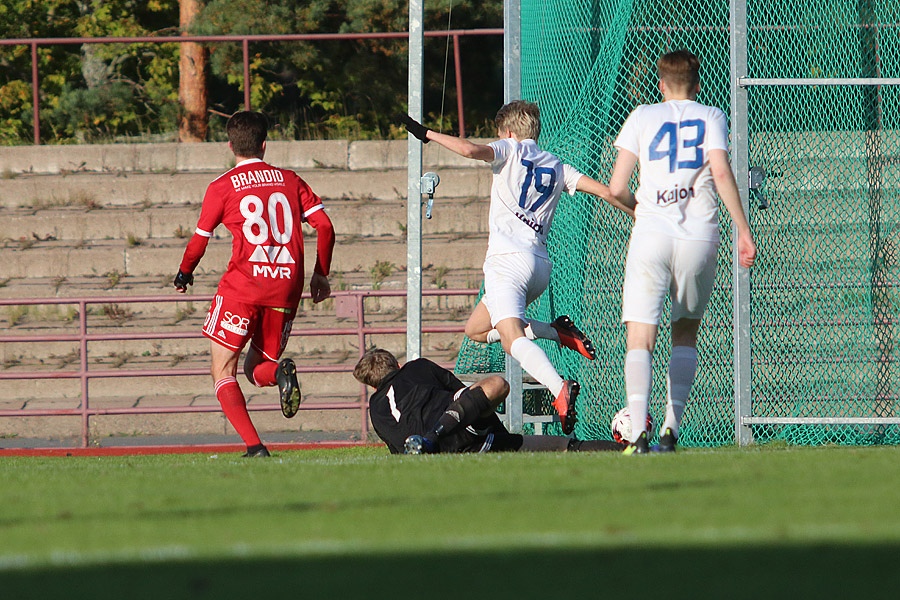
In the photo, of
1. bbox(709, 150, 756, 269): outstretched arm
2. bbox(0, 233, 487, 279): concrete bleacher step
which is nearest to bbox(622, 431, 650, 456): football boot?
bbox(709, 150, 756, 269): outstretched arm

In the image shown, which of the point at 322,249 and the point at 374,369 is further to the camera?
the point at 322,249

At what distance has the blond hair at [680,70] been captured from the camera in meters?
5.70

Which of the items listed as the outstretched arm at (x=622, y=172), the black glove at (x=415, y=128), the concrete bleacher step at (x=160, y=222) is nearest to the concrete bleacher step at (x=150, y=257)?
the concrete bleacher step at (x=160, y=222)

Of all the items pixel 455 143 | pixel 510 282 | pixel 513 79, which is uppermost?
pixel 513 79

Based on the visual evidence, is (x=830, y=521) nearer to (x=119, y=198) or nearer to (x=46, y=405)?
(x=46, y=405)

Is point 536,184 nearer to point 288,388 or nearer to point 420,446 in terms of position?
point 420,446

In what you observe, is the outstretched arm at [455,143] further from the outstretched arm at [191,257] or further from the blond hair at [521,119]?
the outstretched arm at [191,257]

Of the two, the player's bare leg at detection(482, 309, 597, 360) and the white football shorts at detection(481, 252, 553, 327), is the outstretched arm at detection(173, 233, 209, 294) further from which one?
the player's bare leg at detection(482, 309, 597, 360)

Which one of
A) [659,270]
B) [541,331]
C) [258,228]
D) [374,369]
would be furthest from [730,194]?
[258,228]

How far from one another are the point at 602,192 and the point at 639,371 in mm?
1105

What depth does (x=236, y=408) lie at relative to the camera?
686cm

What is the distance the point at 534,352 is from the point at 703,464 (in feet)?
5.26

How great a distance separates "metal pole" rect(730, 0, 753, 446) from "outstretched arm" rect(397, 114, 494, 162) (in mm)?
2002

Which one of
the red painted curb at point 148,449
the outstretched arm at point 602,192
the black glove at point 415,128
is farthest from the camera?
the red painted curb at point 148,449
